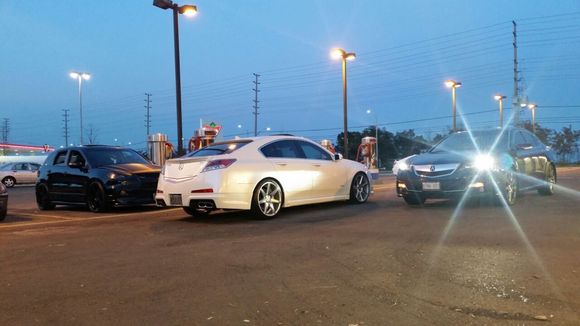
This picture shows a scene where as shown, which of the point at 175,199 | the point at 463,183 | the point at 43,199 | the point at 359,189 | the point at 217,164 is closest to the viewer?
the point at 217,164

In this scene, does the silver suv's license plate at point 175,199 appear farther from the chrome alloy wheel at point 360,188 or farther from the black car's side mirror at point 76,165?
the chrome alloy wheel at point 360,188

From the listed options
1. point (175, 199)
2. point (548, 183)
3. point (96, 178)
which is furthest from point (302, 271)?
point (548, 183)

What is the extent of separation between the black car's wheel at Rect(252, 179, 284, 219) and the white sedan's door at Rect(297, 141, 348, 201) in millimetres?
1043

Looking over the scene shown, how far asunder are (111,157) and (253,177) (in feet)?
15.4

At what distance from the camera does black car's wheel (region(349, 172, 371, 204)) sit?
11.1 m

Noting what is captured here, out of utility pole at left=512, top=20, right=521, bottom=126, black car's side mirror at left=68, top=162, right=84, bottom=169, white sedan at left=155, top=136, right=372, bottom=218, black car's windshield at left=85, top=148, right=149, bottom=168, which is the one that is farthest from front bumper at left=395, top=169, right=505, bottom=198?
utility pole at left=512, top=20, right=521, bottom=126

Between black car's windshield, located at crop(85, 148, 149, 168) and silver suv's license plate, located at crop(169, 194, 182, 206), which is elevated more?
black car's windshield, located at crop(85, 148, 149, 168)

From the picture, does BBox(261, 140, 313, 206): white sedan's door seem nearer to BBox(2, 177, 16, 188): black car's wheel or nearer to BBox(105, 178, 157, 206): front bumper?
BBox(105, 178, 157, 206): front bumper

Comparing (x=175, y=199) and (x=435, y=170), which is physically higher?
(x=435, y=170)

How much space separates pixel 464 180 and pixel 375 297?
571 cm

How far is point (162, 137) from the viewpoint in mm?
20031

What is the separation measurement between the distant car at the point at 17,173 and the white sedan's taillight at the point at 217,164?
76.6 ft

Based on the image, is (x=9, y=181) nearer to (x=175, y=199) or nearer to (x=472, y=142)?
(x=175, y=199)

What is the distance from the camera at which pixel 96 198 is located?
438 inches
